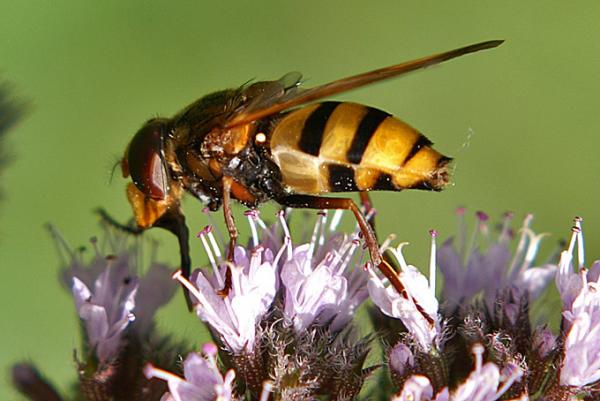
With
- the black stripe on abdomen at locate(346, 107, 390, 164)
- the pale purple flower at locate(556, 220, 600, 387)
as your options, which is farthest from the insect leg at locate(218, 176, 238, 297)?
the pale purple flower at locate(556, 220, 600, 387)

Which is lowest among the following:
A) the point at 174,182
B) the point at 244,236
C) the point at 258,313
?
the point at 244,236

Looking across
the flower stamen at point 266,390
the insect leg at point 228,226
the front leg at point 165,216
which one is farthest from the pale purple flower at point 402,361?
the front leg at point 165,216

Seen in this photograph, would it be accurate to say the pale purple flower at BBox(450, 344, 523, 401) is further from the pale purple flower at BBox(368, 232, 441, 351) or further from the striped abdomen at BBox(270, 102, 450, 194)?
the striped abdomen at BBox(270, 102, 450, 194)

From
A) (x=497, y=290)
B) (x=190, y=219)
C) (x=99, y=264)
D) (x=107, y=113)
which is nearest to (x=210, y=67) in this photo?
(x=107, y=113)

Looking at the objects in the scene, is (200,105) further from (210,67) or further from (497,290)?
(210,67)

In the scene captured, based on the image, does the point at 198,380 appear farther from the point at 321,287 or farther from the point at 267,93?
the point at 267,93

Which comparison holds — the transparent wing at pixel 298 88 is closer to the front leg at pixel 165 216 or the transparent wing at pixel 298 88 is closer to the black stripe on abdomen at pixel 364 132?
the black stripe on abdomen at pixel 364 132
